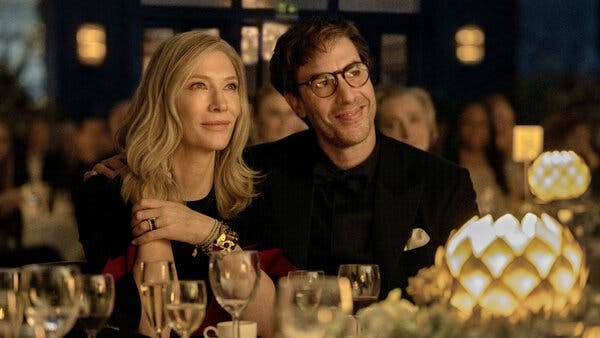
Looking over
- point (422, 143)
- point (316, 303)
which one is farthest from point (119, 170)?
point (422, 143)

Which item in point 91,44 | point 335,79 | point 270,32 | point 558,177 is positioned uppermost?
point 270,32

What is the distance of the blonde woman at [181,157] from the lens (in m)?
3.19

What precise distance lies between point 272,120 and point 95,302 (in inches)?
137

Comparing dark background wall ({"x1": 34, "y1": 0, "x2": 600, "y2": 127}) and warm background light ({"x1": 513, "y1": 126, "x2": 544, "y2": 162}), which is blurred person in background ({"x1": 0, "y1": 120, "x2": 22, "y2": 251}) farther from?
warm background light ({"x1": 513, "y1": 126, "x2": 544, "y2": 162})

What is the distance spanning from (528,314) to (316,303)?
39 centimetres

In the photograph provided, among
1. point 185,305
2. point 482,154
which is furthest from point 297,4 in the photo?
point 185,305

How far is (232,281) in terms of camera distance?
224cm

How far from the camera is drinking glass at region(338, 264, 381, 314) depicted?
101 inches

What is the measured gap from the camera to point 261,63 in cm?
1105

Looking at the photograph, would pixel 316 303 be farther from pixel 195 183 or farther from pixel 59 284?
pixel 195 183

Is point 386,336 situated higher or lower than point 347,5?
lower

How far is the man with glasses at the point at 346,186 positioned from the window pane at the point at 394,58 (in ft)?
25.9

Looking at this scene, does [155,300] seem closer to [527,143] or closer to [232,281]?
[232,281]

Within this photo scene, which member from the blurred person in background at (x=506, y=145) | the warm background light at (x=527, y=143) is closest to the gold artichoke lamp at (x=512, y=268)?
the blurred person in background at (x=506, y=145)
